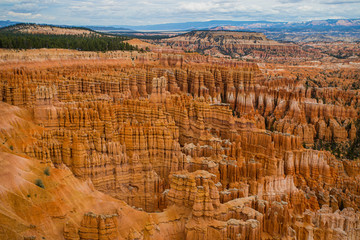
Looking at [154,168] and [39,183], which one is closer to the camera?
[39,183]

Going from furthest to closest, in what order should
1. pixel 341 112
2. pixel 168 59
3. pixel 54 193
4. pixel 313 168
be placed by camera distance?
pixel 168 59
pixel 341 112
pixel 313 168
pixel 54 193

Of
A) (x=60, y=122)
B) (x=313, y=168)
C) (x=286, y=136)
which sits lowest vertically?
(x=313, y=168)

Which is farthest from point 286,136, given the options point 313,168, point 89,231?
point 89,231

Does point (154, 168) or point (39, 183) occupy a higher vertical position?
point (39, 183)

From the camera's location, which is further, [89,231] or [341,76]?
[341,76]

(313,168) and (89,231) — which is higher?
(89,231)

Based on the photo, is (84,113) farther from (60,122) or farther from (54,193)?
(54,193)

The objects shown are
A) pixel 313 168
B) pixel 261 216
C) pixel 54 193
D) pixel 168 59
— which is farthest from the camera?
pixel 168 59
